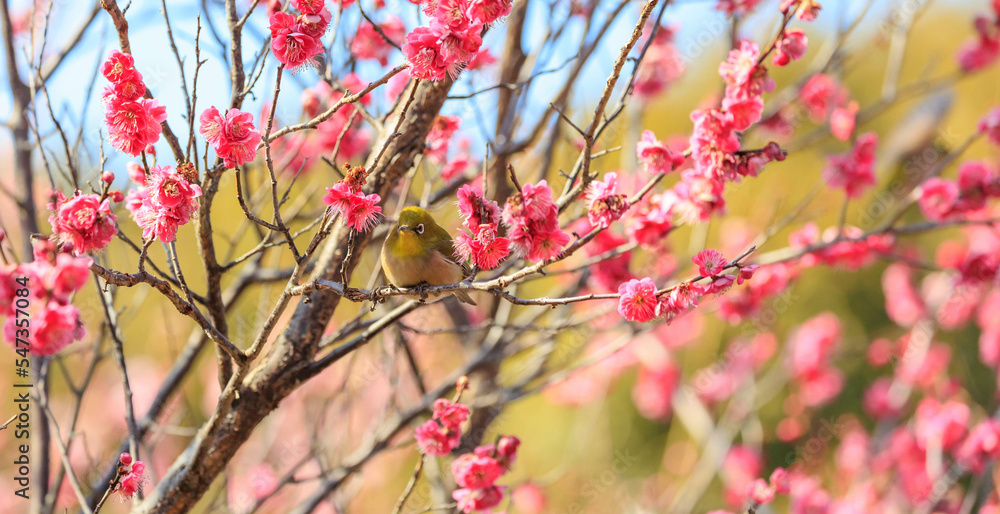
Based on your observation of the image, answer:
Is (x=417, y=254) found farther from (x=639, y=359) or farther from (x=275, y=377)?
(x=639, y=359)

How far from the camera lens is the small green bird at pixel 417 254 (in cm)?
237

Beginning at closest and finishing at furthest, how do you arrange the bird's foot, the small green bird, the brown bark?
the bird's foot < the brown bark < the small green bird

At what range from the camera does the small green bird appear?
2.37 meters

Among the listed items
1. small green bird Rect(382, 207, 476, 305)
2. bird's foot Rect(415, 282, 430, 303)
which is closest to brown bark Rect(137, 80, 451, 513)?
small green bird Rect(382, 207, 476, 305)

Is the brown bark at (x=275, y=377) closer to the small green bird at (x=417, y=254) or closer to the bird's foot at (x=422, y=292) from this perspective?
the small green bird at (x=417, y=254)

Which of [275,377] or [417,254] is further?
[417,254]

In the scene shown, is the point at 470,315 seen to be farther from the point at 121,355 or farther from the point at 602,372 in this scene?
the point at 121,355

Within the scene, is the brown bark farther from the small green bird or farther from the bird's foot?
the bird's foot

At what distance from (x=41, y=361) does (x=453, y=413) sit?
1437 mm

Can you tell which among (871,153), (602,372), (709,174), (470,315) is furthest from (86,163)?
(602,372)

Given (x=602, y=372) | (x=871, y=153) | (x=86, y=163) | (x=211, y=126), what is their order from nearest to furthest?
(x=211, y=126), (x=86, y=163), (x=871, y=153), (x=602, y=372)

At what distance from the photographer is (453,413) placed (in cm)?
205

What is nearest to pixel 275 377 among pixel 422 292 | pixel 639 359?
pixel 422 292

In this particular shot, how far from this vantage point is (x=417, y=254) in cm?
237
